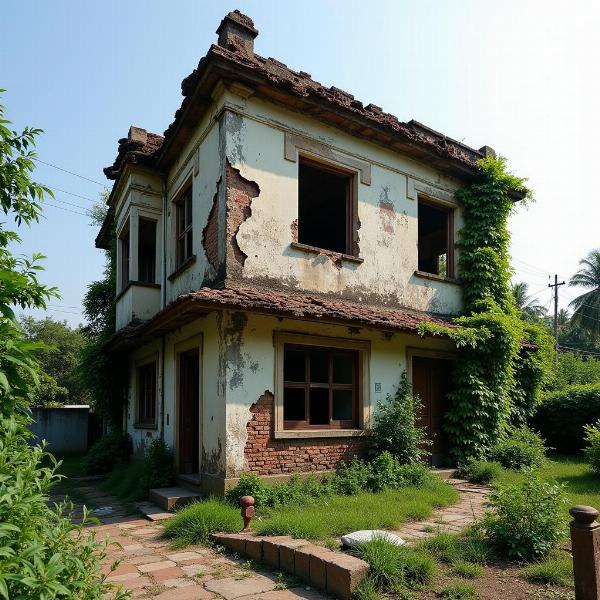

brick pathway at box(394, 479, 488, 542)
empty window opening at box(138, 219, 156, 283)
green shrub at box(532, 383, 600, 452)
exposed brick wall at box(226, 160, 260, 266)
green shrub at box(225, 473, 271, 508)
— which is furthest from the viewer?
empty window opening at box(138, 219, 156, 283)

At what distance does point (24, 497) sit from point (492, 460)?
33.0ft

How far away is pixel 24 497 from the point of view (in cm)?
240

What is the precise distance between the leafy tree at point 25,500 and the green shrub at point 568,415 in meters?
13.3

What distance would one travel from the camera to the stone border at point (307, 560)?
14.3 ft

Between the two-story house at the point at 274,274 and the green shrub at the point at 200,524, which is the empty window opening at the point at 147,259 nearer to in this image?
the two-story house at the point at 274,274

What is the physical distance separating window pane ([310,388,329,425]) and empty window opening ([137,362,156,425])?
412 centimetres

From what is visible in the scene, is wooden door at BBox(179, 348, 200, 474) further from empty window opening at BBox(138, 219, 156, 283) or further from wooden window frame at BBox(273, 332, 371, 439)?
empty window opening at BBox(138, 219, 156, 283)

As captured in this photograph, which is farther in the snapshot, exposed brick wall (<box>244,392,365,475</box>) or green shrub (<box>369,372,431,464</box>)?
green shrub (<box>369,372,431,464</box>)

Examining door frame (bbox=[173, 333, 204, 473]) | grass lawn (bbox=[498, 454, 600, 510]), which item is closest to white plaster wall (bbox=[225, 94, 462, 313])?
door frame (bbox=[173, 333, 204, 473])

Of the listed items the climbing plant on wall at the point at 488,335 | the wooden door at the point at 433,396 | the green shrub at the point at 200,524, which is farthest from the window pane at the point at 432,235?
the green shrub at the point at 200,524

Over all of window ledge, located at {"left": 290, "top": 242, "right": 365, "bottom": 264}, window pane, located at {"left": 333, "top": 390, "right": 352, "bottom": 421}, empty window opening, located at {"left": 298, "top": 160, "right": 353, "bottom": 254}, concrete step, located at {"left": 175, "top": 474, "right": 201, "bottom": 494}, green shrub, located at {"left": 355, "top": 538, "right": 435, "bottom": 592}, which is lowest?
concrete step, located at {"left": 175, "top": 474, "right": 201, "bottom": 494}

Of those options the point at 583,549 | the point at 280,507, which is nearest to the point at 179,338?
the point at 280,507

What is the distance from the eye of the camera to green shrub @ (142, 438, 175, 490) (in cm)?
909

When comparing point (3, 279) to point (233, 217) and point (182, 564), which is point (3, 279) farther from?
point (233, 217)
